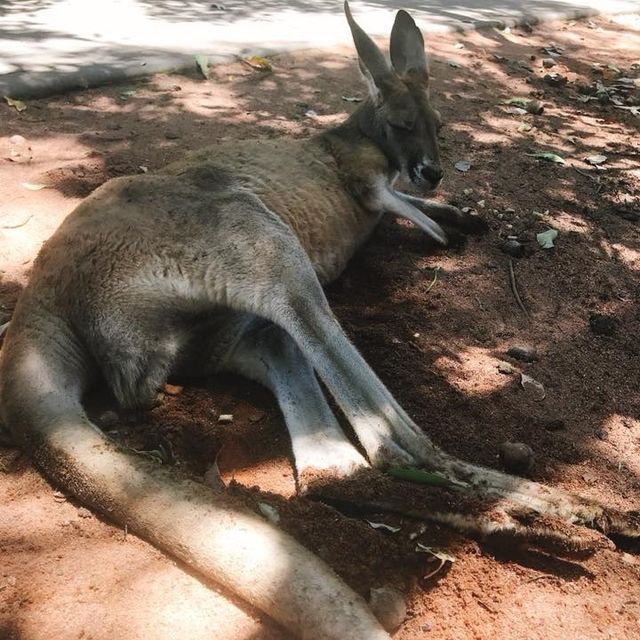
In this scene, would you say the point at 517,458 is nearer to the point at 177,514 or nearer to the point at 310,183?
the point at 177,514

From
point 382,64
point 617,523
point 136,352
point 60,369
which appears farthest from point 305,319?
point 382,64

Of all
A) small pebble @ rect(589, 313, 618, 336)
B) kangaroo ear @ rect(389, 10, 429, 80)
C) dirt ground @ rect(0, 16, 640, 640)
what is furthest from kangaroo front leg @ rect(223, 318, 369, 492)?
kangaroo ear @ rect(389, 10, 429, 80)

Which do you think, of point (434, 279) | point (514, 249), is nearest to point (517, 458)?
point (434, 279)

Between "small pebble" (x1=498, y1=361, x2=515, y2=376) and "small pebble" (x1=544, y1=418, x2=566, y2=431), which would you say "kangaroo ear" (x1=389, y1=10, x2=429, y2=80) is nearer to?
"small pebble" (x1=498, y1=361, x2=515, y2=376)

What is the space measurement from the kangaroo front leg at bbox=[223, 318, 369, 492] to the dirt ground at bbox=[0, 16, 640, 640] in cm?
8

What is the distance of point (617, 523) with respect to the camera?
2006mm

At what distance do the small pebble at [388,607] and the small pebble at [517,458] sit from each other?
72cm

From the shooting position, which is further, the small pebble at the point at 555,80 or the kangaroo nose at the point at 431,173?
the small pebble at the point at 555,80

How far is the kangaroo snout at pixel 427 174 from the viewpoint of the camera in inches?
146

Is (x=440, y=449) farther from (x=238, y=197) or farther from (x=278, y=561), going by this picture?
(x=238, y=197)

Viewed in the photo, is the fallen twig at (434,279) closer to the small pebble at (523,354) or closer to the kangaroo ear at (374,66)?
the small pebble at (523,354)

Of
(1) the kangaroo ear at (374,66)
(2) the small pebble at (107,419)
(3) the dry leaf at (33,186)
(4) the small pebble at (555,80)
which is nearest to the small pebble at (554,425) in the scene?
(2) the small pebble at (107,419)

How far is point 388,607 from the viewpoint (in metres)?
1.68

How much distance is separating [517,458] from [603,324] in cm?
109
